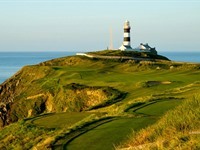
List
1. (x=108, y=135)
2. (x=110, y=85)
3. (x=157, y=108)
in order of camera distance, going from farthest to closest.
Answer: (x=110, y=85) < (x=157, y=108) < (x=108, y=135)

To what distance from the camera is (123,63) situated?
68625mm

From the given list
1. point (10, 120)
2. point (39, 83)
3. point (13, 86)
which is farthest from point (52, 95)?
point (13, 86)

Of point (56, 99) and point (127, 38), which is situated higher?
point (127, 38)

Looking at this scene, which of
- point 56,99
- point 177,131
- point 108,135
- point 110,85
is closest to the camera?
point 177,131

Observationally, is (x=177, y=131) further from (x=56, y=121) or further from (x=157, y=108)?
(x=56, y=121)

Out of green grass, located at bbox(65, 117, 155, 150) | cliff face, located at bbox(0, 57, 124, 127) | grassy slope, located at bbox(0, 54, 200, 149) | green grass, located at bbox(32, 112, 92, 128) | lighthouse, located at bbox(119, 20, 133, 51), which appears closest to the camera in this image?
green grass, located at bbox(65, 117, 155, 150)

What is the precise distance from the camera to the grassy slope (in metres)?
17.3

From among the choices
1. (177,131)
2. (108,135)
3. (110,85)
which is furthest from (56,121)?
(110,85)

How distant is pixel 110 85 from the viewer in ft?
145

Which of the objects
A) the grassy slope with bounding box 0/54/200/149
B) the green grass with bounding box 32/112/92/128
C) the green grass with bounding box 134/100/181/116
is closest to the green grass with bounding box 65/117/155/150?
the grassy slope with bounding box 0/54/200/149

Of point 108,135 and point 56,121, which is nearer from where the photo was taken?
point 108,135

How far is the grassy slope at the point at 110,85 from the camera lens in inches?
681

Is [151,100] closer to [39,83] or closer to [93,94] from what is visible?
[93,94]

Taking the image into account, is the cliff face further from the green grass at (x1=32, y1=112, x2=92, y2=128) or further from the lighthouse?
the lighthouse
